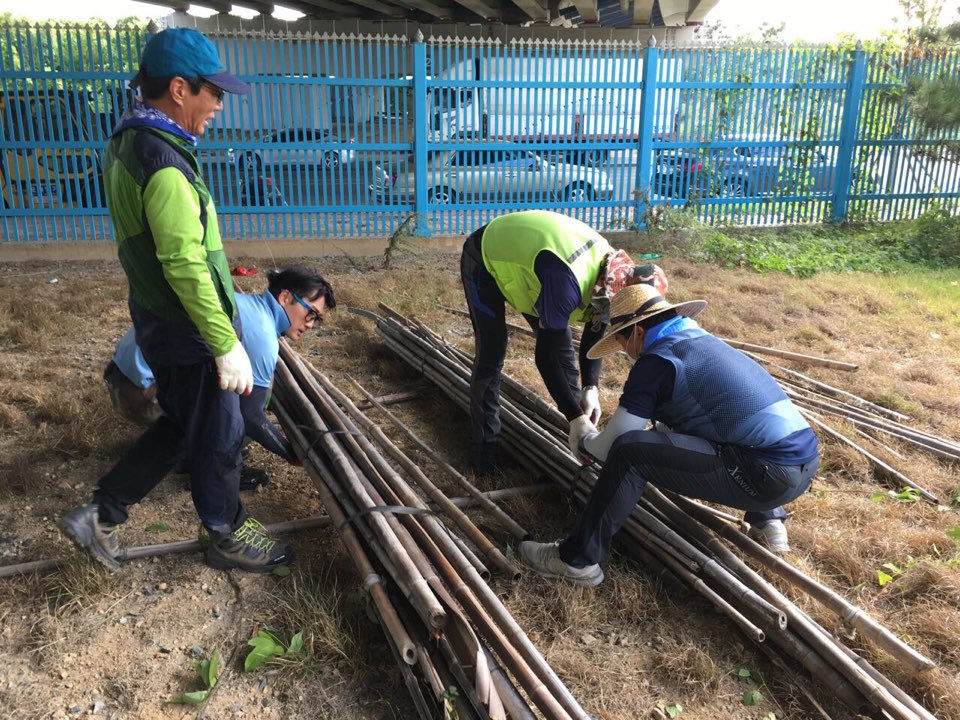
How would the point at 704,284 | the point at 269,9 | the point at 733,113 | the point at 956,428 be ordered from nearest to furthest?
the point at 956,428 → the point at 704,284 → the point at 733,113 → the point at 269,9

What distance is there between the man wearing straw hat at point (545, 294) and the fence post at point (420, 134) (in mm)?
5169

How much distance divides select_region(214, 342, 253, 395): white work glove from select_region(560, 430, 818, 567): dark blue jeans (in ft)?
4.22

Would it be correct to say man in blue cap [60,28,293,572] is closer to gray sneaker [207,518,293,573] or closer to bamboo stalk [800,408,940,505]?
gray sneaker [207,518,293,573]

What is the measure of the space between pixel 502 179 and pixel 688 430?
6451mm

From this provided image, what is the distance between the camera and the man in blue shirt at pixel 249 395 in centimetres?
271

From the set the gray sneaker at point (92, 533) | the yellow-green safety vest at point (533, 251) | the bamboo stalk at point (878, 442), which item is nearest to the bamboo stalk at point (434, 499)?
the yellow-green safety vest at point (533, 251)

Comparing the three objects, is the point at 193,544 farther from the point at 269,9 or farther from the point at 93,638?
the point at 269,9

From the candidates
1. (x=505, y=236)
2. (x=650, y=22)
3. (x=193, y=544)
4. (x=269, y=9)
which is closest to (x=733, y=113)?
(x=505, y=236)

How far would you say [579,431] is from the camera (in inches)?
122

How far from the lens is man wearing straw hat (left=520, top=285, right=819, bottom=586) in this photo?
2539mm

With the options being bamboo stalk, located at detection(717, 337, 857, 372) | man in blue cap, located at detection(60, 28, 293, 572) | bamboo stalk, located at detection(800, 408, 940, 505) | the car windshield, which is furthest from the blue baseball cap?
the car windshield

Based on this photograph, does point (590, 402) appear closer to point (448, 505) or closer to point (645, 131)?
point (448, 505)

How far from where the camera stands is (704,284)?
743 centimetres

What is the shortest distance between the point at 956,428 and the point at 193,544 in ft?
13.5
